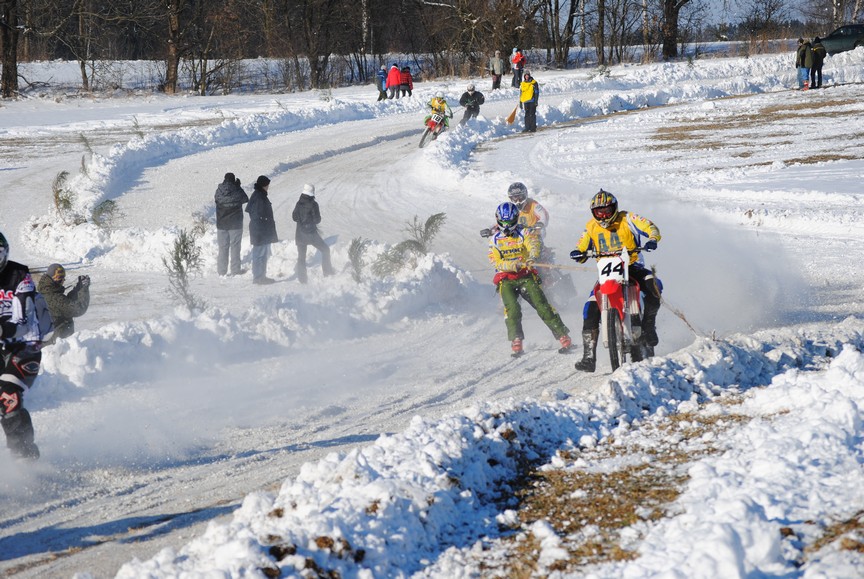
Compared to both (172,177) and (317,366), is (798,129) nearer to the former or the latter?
(172,177)

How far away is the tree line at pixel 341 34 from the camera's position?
52.0 metres

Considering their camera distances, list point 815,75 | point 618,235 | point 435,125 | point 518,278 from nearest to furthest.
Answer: point 618,235
point 518,278
point 435,125
point 815,75

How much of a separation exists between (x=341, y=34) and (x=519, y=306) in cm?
5466

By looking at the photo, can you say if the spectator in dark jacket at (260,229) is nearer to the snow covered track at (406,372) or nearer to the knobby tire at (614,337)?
the snow covered track at (406,372)

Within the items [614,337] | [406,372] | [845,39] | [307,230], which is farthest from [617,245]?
[845,39]

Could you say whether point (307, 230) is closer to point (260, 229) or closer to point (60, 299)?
point (260, 229)

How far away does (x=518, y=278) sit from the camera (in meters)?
11.5

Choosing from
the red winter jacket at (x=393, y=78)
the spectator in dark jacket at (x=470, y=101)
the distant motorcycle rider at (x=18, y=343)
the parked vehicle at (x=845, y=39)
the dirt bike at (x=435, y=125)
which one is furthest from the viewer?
the parked vehicle at (x=845, y=39)

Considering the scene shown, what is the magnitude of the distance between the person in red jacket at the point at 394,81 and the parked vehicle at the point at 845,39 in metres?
23.6

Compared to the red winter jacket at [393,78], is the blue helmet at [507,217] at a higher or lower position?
lower

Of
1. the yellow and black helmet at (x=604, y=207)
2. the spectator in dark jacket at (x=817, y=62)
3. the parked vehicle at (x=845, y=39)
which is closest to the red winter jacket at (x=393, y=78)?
the spectator in dark jacket at (x=817, y=62)

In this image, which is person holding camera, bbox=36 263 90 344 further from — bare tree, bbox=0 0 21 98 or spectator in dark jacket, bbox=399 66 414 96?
bare tree, bbox=0 0 21 98

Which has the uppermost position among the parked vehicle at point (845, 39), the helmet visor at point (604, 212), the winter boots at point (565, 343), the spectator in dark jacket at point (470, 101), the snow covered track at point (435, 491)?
the parked vehicle at point (845, 39)

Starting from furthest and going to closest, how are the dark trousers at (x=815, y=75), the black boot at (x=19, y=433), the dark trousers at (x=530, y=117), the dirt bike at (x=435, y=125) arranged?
the dark trousers at (x=815, y=75) < the dark trousers at (x=530, y=117) < the dirt bike at (x=435, y=125) < the black boot at (x=19, y=433)
